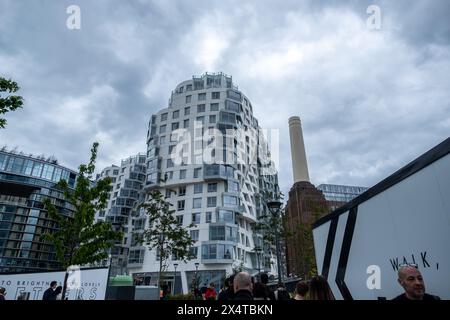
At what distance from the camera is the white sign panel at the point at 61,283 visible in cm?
948

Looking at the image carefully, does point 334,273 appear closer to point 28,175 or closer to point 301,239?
point 301,239

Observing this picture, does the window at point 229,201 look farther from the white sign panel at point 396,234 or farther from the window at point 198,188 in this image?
the white sign panel at point 396,234

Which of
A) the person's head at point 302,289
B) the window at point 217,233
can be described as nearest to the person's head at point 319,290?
the person's head at point 302,289

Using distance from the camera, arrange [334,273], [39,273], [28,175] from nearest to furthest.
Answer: [334,273] < [39,273] < [28,175]

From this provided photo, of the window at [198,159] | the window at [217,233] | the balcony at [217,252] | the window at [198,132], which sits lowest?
the balcony at [217,252]

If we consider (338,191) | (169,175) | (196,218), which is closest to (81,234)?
(196,218)

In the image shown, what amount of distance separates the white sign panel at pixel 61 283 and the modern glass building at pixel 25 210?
284 feet

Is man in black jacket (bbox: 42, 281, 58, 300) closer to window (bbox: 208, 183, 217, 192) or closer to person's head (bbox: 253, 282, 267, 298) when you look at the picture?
person's head (bbox: 253, 282, 267, 298)

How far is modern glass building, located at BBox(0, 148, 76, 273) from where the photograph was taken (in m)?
83.8

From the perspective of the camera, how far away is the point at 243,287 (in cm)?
364

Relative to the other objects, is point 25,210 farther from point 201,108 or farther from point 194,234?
point 194,234
